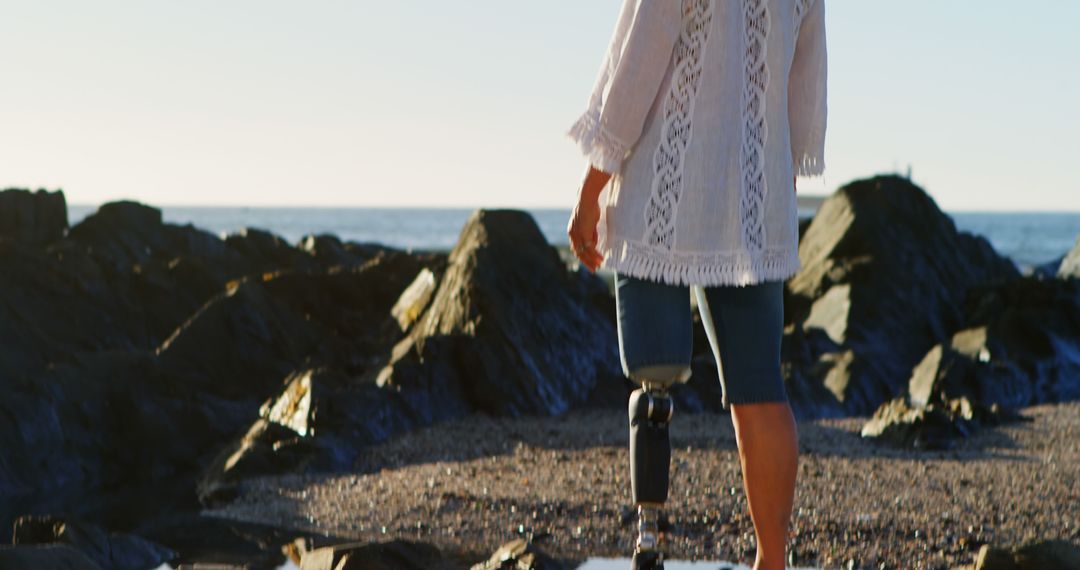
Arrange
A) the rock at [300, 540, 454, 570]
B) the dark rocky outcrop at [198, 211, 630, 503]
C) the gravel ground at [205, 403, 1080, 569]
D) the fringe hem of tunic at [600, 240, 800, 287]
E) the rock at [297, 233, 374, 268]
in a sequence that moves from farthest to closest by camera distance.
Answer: the rock at [297, 233, 374, 268] → the dark rocky outcrop at [198, 211, 630, 503] → the gravel ground at [205, 403, 1080, 569] → the rock at [300, 540, 454, 570] → the fringe hem of tunic at [600, 240, 800, 287]

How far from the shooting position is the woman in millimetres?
3459

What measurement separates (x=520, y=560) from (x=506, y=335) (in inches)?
173

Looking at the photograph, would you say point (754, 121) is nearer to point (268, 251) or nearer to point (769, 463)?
point (769, 463)

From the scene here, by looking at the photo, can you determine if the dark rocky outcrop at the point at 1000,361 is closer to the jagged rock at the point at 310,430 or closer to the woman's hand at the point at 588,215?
the jagged rock at the point at 310,430

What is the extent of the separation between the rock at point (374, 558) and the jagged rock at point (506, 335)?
348 centimetres

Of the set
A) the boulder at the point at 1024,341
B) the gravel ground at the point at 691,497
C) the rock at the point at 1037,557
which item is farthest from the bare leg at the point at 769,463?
the boulder at the point at 1024,341

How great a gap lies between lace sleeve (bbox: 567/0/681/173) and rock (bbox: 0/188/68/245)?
14.2 m

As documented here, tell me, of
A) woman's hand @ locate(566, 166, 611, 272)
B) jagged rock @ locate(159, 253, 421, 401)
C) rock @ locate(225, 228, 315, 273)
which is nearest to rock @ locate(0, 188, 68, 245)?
rock @ locate(225, 228, 315, 273)

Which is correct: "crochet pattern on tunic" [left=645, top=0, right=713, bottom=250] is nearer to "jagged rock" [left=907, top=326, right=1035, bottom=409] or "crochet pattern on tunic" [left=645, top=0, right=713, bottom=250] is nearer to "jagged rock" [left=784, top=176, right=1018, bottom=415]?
A: "jagged rock" [left=907, top=326, right=1035, bottom=409]

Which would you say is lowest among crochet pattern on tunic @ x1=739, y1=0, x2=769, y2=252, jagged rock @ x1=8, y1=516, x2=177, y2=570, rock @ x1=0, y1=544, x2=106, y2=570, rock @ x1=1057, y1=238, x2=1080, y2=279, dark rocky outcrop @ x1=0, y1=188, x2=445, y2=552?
rock @ x1=1057, y1=238, x2=1080, y2=279

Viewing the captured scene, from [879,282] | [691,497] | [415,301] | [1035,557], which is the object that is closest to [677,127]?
[1035,557]

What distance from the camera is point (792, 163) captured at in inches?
146

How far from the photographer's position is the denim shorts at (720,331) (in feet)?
11.5

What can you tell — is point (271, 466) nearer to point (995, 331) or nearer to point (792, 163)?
point (792, 163)
